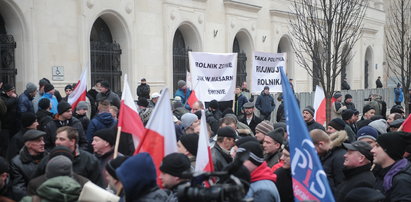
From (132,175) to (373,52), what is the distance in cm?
3643

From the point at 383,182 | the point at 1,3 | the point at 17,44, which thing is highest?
the point at 1,3

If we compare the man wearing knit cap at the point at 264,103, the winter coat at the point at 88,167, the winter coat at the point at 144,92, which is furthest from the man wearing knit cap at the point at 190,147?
the man wearing knit cap at the point at 264,103

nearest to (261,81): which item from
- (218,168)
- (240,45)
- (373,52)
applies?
(218,168)

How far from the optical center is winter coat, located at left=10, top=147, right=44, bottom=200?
5858 mm

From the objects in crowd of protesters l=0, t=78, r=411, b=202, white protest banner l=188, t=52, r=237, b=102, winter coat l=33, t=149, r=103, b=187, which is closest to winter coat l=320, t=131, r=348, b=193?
crowd of protesters l=0, t=78, r=411, b=202

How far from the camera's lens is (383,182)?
17.7ft

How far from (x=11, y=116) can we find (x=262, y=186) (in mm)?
6761

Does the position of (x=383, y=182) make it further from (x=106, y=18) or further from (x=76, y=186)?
(x=106, y=18)

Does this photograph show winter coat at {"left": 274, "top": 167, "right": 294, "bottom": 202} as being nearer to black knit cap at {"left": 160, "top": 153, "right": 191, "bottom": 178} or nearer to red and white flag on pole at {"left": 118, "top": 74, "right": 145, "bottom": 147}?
black knit cap at {"left": 160, "top": 153, "right": 191, "bottom": 178}

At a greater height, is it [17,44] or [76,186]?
[17,44]

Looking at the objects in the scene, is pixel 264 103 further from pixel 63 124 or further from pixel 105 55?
pixel 63 124

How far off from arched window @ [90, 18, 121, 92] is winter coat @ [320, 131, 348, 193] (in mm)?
11959

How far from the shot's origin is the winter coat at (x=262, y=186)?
15.4 ft

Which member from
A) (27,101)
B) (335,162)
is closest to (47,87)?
(27,101)
